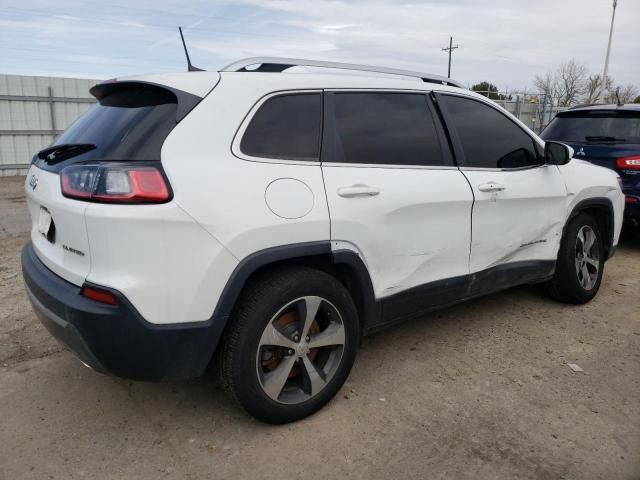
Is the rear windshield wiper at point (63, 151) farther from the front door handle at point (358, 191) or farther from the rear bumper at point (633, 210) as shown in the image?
the rear bumper at point (633, 210)

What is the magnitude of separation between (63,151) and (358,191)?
1.52 metres

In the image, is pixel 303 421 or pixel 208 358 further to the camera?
pixel 303 421

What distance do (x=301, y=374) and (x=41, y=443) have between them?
4.35ft

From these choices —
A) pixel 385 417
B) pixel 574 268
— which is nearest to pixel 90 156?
pixel 385 417

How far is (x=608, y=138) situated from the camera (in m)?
6.20

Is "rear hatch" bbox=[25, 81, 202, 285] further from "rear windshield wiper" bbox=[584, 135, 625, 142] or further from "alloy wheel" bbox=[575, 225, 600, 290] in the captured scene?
"rear windshield wiper" bbox=[584, 135, 625, 142]

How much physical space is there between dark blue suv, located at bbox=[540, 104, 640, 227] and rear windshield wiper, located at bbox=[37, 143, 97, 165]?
18.6 ft

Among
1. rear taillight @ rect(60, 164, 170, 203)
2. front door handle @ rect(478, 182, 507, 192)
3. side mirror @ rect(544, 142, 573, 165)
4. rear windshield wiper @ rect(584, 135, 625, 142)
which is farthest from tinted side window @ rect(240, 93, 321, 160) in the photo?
rear windshield wiper @ rect(584, 135, 625, 142)

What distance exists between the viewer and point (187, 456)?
2.55m

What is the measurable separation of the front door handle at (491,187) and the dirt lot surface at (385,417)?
1.12 meters

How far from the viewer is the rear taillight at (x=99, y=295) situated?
7.27ft

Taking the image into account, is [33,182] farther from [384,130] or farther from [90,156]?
[384,130]

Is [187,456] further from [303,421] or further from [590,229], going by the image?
[590,229]

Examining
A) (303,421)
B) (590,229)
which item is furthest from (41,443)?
(590,229)
